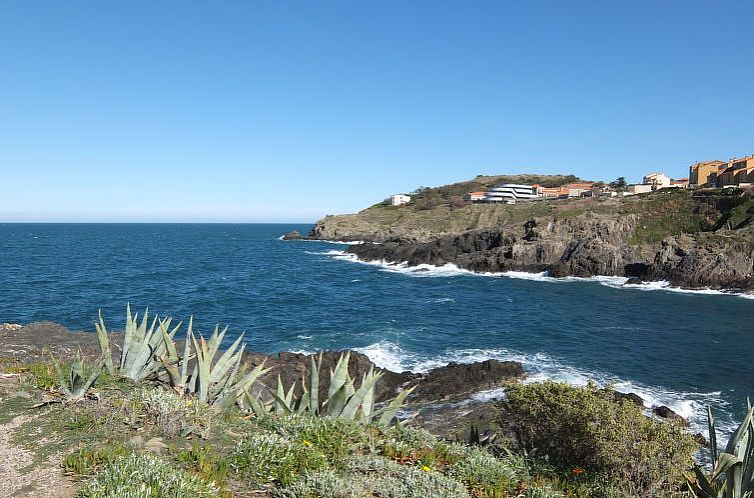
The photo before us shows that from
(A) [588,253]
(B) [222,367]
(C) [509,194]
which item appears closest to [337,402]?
(B) [222,367]

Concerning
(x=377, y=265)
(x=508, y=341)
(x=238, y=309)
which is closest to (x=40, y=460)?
(x=508, y=341)

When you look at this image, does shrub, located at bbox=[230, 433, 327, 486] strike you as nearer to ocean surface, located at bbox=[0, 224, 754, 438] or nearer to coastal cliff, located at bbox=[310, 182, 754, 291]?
ocean surface, located at bbox=[0, 224, 754, 438]

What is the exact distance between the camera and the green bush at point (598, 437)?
22.6 ft

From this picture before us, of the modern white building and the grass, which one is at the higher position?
the modern white building

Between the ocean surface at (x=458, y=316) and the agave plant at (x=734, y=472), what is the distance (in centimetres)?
1201

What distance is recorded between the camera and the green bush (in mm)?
6898

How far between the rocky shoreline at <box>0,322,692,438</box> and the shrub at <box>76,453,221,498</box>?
10.2 metres

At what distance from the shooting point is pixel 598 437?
725 cm

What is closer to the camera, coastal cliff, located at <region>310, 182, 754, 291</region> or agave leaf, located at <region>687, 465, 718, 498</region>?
agave leaf, located at <region>687, 465, 718, 498</region>

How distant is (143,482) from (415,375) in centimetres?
1774

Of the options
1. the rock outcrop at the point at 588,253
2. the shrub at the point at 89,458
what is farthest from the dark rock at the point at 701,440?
the rock outcrop at the point at 588,253

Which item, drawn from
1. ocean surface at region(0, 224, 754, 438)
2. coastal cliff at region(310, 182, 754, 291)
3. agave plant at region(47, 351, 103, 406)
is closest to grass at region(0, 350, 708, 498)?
agave plant at region(47, 351, 103, 406)

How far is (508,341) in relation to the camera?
28.7 meters

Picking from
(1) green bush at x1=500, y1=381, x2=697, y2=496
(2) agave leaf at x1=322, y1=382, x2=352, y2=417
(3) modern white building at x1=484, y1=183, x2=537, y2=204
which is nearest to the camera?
(1) green bush at x1=500, y1=381, x2=697, y2=496
